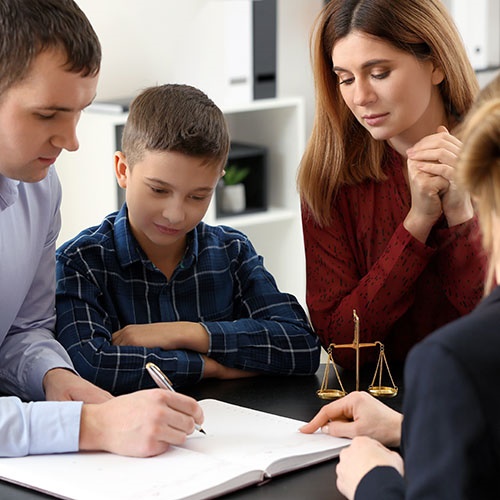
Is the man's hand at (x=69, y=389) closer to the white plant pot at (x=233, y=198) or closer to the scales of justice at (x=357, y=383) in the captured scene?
the scales of justice at (x=357, y=383)

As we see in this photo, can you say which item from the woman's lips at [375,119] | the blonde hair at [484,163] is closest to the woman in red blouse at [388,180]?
the woman's lips at [375,119]

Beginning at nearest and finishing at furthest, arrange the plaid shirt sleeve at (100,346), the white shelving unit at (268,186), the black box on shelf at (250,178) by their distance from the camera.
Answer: the plaid shirt sleeve at (100,346)
the white shelving unit at (268,186)
the black box on shelf at (250,178)

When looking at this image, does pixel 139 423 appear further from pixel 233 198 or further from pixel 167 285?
pixel 233 198

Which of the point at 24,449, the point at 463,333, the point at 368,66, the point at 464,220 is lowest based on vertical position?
the point at 24,449

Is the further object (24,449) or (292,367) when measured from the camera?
(292,367)

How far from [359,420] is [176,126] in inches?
24.9

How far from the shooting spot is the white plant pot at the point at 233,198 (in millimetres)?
3936

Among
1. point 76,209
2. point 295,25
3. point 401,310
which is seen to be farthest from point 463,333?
point 295,25

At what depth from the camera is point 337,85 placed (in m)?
1.94

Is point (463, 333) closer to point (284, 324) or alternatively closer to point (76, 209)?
point (284, 324)

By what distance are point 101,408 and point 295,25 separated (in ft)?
11.0

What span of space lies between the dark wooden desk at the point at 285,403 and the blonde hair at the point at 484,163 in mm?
439

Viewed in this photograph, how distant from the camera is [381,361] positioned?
1629 millimetres

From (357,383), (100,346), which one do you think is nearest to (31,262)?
(100,346)
